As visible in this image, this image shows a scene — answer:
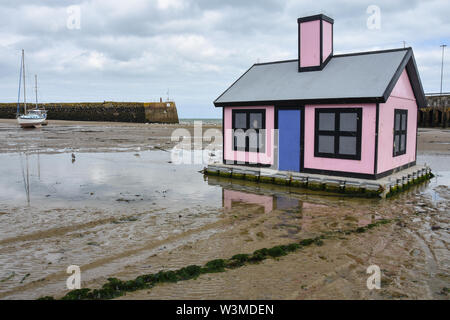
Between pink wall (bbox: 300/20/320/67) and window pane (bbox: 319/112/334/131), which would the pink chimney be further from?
window pane (bbox: 319/112/334/131)

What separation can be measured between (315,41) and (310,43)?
228mm

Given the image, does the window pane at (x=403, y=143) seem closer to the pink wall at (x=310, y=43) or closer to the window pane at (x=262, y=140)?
the pink wall at (x=310, y=43)

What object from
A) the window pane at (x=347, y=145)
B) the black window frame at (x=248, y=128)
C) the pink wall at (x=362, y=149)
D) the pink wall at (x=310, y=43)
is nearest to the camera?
the pink wall at (x=362, y=149)

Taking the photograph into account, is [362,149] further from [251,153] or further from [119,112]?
[119,112]

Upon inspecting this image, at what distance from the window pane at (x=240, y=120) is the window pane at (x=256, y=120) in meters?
0.36

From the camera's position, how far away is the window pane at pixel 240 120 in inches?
600

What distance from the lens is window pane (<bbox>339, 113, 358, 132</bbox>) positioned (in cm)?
1227

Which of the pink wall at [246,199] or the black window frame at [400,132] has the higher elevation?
the black window frame at [400,132]

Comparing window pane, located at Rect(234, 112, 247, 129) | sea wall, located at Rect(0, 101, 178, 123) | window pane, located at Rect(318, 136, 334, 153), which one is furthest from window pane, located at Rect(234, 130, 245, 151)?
sea wall, located at Rect(0, 101, 178, 123)

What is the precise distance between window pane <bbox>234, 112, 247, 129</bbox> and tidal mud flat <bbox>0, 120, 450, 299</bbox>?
244 centimetres

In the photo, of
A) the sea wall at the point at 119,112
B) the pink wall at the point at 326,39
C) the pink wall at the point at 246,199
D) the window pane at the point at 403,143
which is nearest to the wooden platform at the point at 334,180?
the window pane at the point at 403,143

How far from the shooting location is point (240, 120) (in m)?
15.4

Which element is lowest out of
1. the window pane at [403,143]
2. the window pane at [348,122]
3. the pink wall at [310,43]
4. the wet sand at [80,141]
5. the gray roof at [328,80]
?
the wet sand at [80,141]

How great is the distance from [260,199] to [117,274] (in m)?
6.44
